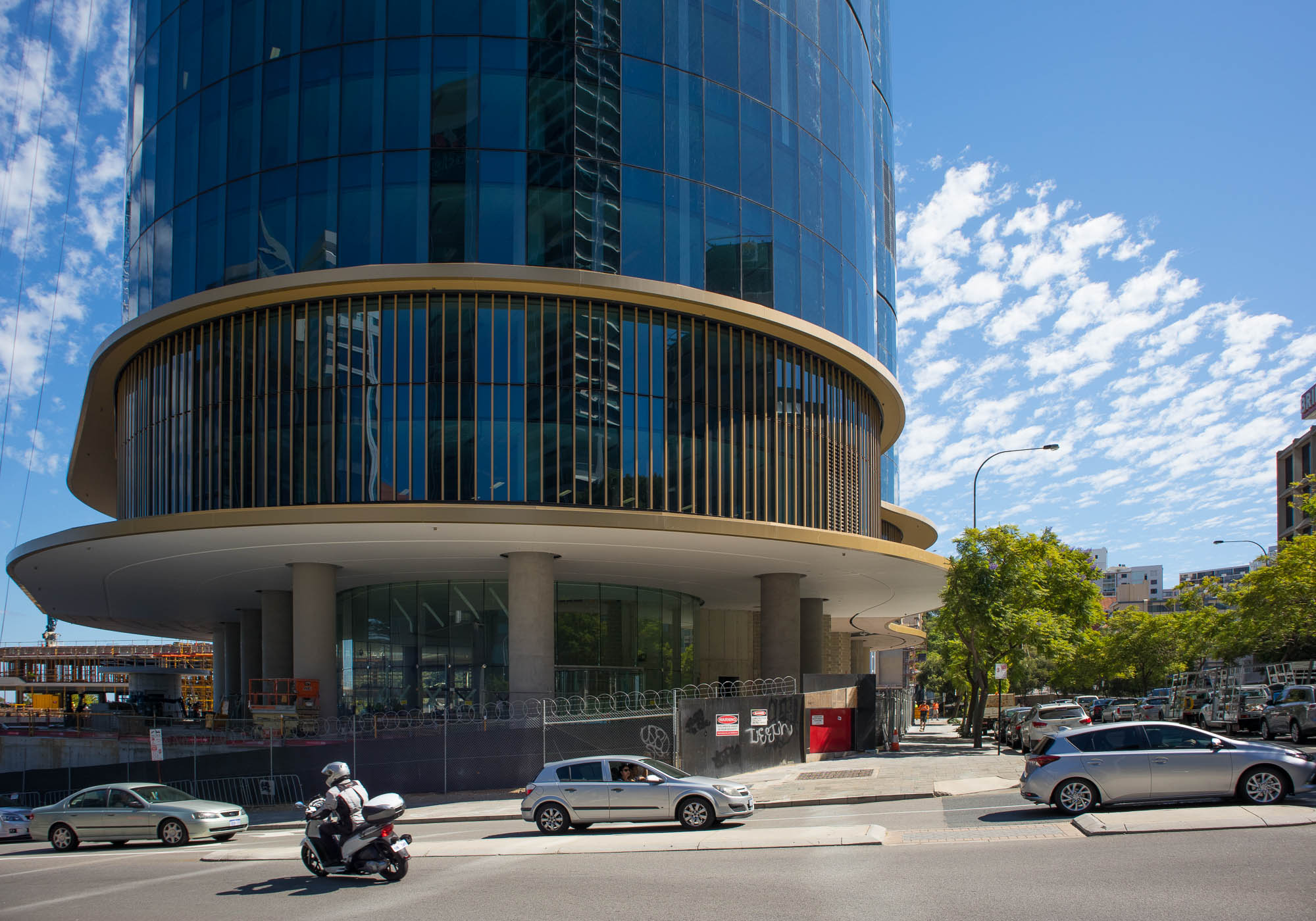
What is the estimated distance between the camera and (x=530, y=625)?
109ft

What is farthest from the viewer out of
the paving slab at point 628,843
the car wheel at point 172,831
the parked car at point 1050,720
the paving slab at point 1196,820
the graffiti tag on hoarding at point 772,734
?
the parked car at point 1050,720

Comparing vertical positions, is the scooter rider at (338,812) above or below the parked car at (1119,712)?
above

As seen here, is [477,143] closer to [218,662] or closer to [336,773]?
[336,773]

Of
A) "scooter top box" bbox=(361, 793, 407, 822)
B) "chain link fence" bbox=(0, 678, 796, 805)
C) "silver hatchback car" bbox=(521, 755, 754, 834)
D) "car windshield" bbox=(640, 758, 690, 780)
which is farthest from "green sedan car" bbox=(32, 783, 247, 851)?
"scooter top box" bbox=(361, 793, 407, 822)

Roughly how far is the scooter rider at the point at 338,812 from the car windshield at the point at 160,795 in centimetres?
1058

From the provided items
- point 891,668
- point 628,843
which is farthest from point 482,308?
point 891,668

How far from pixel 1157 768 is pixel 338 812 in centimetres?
1197

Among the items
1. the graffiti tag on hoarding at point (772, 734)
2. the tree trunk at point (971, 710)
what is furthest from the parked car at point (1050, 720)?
the graffiti tag on hoarding at point (772, 734)

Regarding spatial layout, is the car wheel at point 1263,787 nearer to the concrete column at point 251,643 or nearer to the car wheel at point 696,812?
the car wheel at point 696,812

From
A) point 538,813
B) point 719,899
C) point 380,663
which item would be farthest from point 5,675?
point 719,899

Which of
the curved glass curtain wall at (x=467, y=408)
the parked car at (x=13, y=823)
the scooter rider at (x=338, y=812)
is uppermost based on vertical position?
the curved glass curtain wall at (x=467, y=408)

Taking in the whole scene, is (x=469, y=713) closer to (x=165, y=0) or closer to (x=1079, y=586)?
(x=165, y=0)

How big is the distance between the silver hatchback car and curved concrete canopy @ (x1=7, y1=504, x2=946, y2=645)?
1132cm

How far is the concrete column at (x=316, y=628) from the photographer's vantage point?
34031 millimetres
